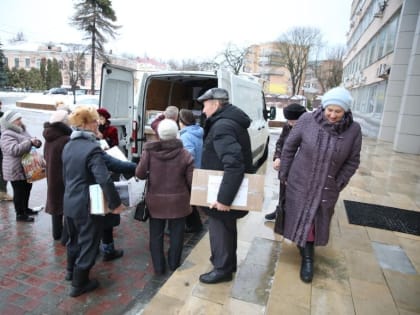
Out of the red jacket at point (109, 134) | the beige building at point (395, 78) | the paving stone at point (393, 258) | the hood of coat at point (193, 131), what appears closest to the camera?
the paving stone at point (393, 258)

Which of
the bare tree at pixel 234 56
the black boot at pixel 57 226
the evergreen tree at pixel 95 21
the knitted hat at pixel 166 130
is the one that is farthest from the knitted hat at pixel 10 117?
the bare tree at pixel 234 56

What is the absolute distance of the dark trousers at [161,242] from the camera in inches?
118

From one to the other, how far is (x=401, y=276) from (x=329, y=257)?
68 cm

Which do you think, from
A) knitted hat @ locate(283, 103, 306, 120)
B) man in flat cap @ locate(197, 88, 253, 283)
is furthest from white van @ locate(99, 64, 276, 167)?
man in flat cap @ locate(197, 88, 253, 283)

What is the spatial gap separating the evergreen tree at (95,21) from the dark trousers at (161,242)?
→ 96.0 ft

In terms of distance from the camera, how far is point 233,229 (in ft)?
8.60

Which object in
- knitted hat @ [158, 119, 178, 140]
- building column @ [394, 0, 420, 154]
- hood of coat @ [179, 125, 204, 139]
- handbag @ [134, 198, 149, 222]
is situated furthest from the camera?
building column @ [394, 0, 420, 154]

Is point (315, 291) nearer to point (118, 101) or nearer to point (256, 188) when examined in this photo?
point (256, 188)

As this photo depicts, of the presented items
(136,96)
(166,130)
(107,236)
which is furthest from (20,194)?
(166,130)

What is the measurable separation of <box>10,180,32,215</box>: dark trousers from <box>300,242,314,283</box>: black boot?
3.79 meters

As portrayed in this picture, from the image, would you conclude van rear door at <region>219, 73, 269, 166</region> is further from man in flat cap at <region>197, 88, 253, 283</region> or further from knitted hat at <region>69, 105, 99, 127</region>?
knitted hat at <region>69, 105, 99, 127</region>

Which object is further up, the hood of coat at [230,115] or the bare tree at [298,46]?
the bare tree at [298,46]

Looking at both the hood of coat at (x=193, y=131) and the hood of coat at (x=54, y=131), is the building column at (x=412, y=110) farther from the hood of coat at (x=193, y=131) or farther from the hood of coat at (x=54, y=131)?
the hood of coat at (x=54, y=131)

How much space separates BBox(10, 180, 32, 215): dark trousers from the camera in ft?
13.2
